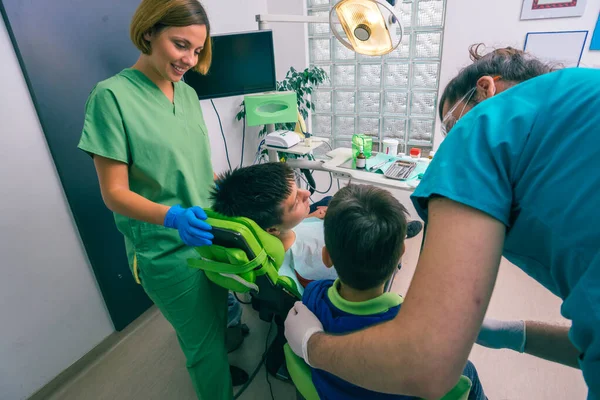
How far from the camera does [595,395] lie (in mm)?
439

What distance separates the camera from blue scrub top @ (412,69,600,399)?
16.2 inches

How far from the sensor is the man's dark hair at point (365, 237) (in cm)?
78

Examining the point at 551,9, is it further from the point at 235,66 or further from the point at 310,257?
the point at 310,257

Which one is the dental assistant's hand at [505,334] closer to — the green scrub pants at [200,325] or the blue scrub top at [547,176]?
the blue scrub top at [547,176]

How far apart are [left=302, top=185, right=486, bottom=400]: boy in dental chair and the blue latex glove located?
35 cm

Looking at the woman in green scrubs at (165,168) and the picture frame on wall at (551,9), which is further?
the picture frame on wall at (551,9)

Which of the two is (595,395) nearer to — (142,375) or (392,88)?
(142,375)

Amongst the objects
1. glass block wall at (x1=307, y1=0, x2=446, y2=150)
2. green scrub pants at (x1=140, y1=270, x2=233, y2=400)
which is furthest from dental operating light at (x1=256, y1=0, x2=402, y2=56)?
glass block wall at (x1=307, y1=0, x2=446, y2=150)

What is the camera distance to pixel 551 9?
2.02 metres

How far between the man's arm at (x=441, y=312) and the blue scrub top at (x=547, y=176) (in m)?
0.04

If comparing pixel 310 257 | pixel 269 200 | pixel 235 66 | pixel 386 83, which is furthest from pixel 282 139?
pixel 269 200

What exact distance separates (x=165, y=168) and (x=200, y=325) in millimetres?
579

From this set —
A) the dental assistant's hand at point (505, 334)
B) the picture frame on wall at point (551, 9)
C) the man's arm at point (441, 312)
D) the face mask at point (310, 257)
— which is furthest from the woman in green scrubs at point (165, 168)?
the picture frame on wall at point (551, 9)

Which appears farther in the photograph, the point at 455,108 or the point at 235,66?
the point at 235,66
